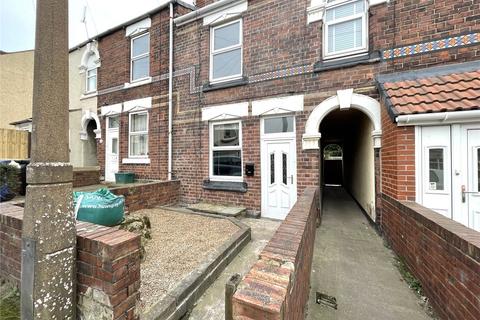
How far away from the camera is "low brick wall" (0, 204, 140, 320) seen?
66.9 inches

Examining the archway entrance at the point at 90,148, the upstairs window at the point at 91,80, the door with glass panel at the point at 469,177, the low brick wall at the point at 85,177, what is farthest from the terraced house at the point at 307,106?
the archway entrance at the point at 90,148

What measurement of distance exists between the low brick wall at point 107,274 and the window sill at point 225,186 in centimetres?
446

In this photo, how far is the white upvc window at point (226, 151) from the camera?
6.50 metres

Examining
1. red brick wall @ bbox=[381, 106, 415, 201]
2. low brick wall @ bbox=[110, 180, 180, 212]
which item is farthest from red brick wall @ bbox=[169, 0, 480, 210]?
low brick wall @ bbox=[110, 180, 180, 212]

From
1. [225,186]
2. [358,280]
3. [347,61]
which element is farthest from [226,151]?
[358,280]

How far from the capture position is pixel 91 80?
33.2ft

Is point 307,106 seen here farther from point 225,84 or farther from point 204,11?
point 204,11

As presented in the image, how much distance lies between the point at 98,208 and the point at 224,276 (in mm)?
2149

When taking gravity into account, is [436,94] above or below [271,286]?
above

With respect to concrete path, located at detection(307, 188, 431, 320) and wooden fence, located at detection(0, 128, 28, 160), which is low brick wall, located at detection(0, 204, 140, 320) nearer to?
concrete path, located at detection(307, 188, 431, 320)

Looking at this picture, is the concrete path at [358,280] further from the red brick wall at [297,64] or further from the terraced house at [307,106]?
the red brick wall at [297,64]

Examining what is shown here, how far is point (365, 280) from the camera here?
2994 millimetres

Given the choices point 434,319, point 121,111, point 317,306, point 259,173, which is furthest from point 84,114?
point 434,319

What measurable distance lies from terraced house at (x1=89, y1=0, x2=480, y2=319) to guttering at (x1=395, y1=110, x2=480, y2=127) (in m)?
0.02
